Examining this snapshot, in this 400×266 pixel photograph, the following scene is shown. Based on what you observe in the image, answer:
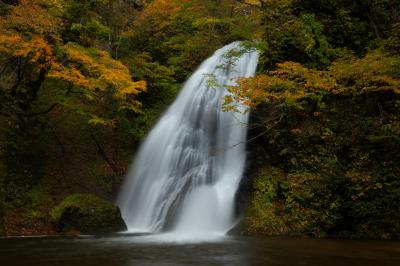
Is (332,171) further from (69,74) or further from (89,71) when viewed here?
(69,74)

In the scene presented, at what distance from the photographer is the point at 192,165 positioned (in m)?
13.9

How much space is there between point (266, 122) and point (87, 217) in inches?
236

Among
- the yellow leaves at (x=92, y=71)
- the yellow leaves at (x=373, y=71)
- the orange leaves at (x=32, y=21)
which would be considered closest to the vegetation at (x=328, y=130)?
the yellow leaves at (x=373, y=71)

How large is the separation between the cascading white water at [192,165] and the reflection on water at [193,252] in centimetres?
209

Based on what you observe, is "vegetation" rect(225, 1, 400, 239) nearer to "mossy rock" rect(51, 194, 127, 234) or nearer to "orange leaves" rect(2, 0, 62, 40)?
"mossy rock" rect(51, 194, 127, 234)

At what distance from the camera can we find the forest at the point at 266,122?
11133mm

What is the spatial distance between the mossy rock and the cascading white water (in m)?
0.97

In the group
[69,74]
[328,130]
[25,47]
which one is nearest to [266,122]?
[328,130]

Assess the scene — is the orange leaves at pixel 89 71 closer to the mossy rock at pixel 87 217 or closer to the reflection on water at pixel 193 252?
the mossy rock at pixel 87 217

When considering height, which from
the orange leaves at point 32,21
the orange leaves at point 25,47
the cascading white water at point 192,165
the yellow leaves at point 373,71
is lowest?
the cascading white water at point 192,165

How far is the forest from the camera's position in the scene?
36.5 ft

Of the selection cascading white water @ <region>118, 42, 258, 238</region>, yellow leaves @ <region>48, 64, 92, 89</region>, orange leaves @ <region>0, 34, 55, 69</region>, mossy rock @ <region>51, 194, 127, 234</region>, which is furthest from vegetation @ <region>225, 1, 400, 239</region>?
orange leaves @ <region>0, 34, 55, 69</region>

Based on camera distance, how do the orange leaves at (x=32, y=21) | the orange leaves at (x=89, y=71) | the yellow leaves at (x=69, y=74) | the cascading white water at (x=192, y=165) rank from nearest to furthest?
the orange leaves at (x=32, y=21) < the yellow leaves at (x=69, y=74) < the orange leaves at (x=89, y=71) < the cascading white water at (x=192, y=165)

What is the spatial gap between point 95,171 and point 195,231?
5100 mm
